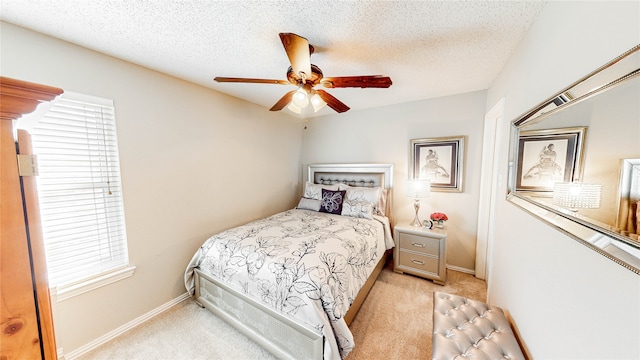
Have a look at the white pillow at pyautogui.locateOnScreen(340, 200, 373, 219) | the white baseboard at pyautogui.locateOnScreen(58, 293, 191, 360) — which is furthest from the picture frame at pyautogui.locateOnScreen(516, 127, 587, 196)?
the white baseboard at pyautogui.locateOnScreen(58, 293, 191, 360)

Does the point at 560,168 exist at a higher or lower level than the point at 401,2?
lower

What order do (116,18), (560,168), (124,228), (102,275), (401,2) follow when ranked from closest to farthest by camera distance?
(560,168) < (401,2) < (116,18) < (102,275) < (124,228)

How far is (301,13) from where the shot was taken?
1330 mm

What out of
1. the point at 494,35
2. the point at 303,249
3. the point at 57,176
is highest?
the point at 494,35

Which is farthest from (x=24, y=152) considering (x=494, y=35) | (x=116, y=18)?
(x=494, y=35)

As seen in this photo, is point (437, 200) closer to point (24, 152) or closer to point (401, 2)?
point (401, 2)

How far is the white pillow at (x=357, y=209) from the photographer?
9.19ft

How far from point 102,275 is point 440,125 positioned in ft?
13.3

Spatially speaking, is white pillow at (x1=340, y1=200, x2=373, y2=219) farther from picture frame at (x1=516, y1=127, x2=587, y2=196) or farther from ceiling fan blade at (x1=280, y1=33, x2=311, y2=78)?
ceiling fan blade at (x1=280, y1=33, x2=311, y2=78)

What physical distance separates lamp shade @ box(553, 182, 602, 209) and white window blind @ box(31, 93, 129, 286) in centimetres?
297

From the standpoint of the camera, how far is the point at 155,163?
2.08m

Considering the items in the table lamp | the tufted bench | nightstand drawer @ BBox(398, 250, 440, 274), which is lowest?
nightstand drawer @ BBox(398, 250, 440, 274)

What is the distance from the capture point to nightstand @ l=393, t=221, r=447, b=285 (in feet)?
8.24

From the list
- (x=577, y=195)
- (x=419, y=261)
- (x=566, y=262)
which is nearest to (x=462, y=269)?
(x=419, y=261)
